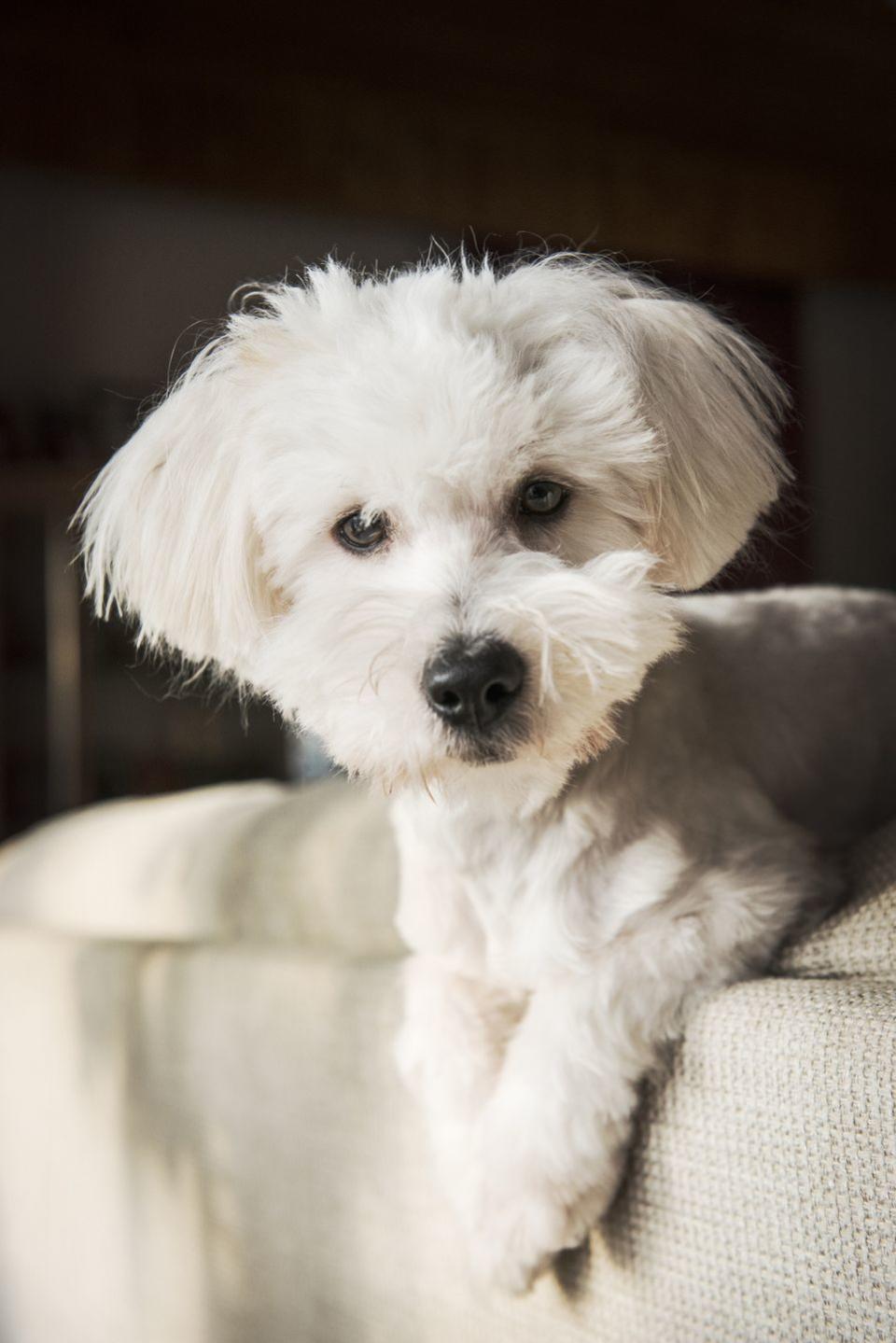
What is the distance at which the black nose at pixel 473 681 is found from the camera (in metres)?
0.92

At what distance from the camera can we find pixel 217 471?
1.11 meters

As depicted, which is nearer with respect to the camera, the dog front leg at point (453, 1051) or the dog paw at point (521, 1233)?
the dog paw at point (521, 1233)

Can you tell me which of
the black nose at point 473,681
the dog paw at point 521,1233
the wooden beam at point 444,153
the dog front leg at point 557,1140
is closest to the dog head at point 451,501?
the black nose at point 473,681

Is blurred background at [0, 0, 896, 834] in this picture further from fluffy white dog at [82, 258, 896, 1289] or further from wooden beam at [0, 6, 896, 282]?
fluffy white dog at [82, 258, 896, 1289]

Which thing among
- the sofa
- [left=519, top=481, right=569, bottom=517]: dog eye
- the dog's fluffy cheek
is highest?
[left=519, top=481, right=569, bottom=517]: dog eye

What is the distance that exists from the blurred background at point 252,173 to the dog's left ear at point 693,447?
3363mm

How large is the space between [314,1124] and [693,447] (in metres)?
0.79

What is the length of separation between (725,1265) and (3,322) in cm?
509

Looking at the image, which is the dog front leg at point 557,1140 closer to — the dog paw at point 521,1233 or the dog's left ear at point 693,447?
the dog paw at point 521,1233

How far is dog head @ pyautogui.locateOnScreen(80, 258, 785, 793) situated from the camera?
0.94 meters

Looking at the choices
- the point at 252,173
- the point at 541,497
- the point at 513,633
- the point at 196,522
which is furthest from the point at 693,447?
the point at 252,173

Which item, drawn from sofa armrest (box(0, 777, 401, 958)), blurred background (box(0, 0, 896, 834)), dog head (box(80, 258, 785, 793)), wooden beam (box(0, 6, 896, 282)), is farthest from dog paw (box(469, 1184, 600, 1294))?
wooden beam (box(0, 6, 896, 282))

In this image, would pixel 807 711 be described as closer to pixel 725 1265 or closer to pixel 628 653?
pixel 628 653

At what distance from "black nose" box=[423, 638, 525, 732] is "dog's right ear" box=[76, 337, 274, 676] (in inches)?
10.6
